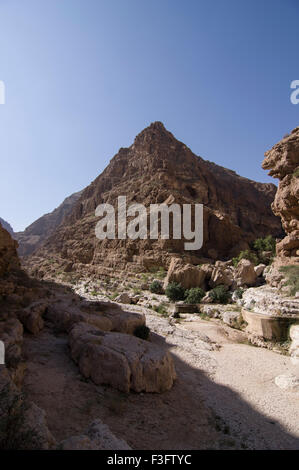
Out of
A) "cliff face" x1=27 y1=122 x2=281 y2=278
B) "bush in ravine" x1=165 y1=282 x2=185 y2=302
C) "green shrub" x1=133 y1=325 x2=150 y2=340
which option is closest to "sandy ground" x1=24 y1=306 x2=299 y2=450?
"green shrub" x1=133 y1=325 x2=150 y2=340

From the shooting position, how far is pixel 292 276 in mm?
13867

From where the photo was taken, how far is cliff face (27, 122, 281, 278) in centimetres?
3466

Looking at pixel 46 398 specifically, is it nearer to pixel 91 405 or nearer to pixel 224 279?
pixel 91 405

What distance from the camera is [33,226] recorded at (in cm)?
10569

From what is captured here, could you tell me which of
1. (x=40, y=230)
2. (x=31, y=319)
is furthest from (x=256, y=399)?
(x=40, y=230)

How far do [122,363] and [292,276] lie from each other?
11.9 m

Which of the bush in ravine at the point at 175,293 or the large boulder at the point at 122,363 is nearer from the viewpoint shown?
the large boulder at the point at 122,363

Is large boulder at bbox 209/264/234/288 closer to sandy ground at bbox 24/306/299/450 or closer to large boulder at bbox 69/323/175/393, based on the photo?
sandy ground at bbox 24/306/299/450

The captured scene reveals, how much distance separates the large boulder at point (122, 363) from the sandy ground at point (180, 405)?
195mm

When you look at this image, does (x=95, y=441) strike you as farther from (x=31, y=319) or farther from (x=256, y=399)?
(x=31, y=319)

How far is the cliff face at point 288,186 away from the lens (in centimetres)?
1645

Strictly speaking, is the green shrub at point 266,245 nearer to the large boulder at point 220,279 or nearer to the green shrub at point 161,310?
the large boulder at point 220,279

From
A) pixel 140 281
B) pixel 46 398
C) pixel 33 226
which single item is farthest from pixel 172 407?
pixel 33 226

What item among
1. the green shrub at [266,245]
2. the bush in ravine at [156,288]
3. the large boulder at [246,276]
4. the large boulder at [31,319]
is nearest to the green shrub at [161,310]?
the bush in ravine at [156,288]
